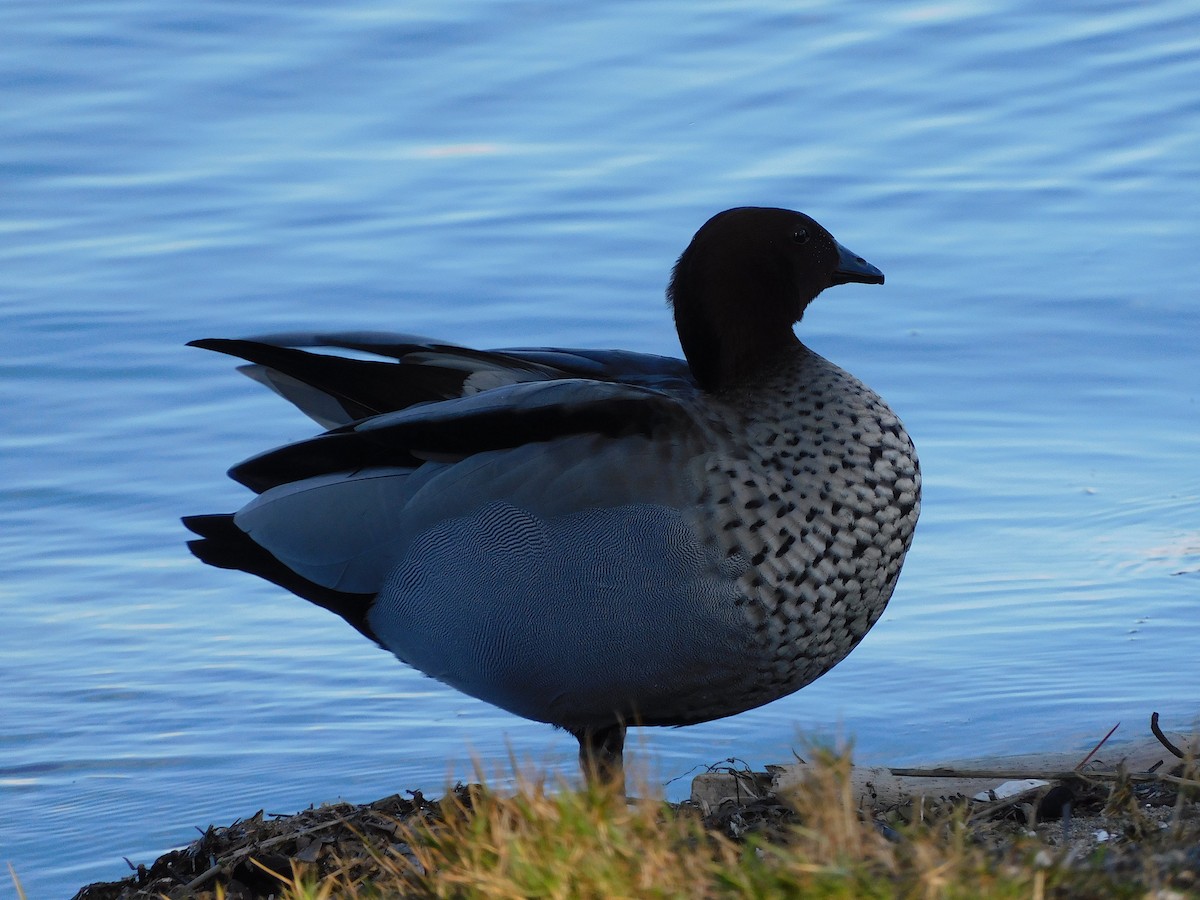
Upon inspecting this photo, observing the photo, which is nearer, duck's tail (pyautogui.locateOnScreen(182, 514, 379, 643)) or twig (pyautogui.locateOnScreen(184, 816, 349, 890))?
twig (pyautogui.locateOnScreen(184, 816, 349, 890))

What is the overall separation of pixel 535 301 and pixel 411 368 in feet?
11.6

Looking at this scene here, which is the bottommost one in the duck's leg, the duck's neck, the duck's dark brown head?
the duck's leg

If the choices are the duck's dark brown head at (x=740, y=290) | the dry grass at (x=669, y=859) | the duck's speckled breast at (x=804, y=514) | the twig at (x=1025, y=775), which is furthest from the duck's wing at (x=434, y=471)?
the dry grass at (x=669, y=859)

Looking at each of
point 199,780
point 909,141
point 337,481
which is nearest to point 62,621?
point 199,780

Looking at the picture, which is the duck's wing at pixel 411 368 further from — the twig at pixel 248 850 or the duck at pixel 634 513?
the twig at pixel 248 850

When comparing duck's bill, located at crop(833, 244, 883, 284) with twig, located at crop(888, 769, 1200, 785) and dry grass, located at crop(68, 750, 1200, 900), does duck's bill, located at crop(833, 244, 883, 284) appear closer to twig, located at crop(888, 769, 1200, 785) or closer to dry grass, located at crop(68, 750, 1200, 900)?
twig, located at crop(888, 769, 1200, 785)

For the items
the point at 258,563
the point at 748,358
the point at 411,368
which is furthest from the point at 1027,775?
the point at 258,563

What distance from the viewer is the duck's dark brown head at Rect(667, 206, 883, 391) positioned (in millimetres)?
4945

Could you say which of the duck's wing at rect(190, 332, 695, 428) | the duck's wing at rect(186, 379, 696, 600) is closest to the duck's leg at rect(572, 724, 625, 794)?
the duck's wing at rect(186, 379, 696, 600)

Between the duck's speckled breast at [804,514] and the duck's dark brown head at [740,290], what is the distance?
162 millimetres

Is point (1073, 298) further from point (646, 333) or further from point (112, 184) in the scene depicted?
point (112, 184)

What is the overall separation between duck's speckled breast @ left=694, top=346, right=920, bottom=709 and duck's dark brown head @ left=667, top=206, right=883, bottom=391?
0.16 m

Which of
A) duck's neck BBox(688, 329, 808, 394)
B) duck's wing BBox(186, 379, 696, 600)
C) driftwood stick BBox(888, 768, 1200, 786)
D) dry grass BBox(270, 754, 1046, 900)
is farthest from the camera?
duck's neck BBox(688, 329, 808, 394)

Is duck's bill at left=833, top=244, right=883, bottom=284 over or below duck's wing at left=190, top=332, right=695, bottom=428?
over
